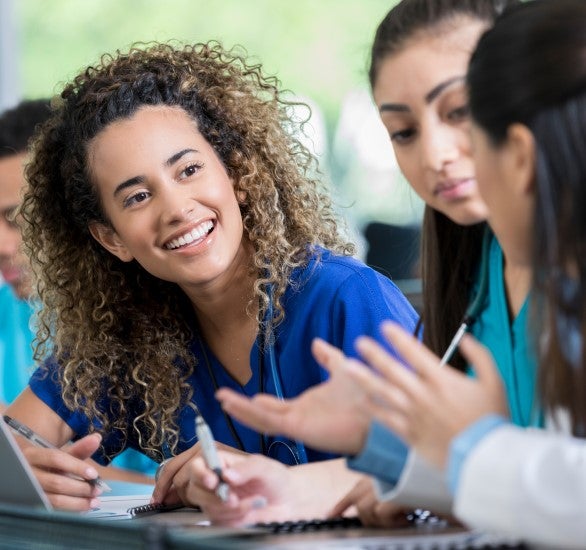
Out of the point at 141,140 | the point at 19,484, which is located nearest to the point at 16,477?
the point at 19,484

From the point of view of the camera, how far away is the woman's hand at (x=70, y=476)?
159cm

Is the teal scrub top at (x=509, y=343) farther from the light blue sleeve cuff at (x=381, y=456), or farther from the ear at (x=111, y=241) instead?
the ear at (x=111, y=241)

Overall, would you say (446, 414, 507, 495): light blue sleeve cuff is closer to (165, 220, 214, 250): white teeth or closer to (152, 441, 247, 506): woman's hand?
(152, 441, 247, 506): woman's hand

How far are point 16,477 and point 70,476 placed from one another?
0.31 m

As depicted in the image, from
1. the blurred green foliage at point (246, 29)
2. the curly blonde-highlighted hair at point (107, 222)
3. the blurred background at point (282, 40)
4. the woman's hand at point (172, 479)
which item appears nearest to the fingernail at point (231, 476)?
the woman's hand at point (172, 479)

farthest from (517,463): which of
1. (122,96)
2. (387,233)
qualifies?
(387,233)

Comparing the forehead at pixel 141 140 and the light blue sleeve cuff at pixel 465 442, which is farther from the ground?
the forehead at pixel 141 140

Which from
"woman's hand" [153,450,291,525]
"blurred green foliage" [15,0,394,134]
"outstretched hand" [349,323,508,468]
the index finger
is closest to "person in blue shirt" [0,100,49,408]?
the index finger

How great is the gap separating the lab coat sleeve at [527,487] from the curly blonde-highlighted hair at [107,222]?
0.86m

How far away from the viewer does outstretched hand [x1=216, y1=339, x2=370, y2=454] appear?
3.58 feet

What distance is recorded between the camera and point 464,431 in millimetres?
976

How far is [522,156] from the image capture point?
1029mm

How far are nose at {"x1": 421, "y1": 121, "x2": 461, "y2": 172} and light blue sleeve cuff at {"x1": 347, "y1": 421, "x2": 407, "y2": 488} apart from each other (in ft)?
1.06

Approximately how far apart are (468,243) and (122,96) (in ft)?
2.28
